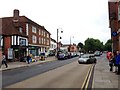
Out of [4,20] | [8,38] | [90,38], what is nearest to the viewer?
[8,38]

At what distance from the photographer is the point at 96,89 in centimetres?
1111

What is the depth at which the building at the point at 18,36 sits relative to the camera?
46.7 metres

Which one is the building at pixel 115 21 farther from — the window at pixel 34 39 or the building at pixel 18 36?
the window at pixel 34 39

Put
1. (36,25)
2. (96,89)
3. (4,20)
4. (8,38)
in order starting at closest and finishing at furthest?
1. (96,89)
2. (8,38)
3. (4,20)
4. (36,25)

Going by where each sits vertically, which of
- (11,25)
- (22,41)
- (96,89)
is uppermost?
(11,25)

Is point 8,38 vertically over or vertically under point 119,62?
over

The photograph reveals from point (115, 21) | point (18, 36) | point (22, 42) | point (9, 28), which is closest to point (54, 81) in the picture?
point (115, 21)

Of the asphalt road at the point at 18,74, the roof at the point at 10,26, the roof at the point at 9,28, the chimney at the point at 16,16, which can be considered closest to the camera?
the asphalt road at the point at 18,74

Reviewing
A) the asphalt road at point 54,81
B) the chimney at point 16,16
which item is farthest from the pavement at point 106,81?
the chimney at point 16,16

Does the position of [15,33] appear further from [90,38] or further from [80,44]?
[80,44]

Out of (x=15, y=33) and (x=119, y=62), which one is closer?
(x=119, y=62)

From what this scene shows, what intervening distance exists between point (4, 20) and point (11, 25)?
5832mm

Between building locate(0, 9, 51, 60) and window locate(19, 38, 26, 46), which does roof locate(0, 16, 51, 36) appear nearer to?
building locate(0, 9, 51, 60)

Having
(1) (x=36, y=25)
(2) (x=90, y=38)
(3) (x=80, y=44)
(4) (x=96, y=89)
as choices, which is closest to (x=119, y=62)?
(4) (x=96, y=89)
